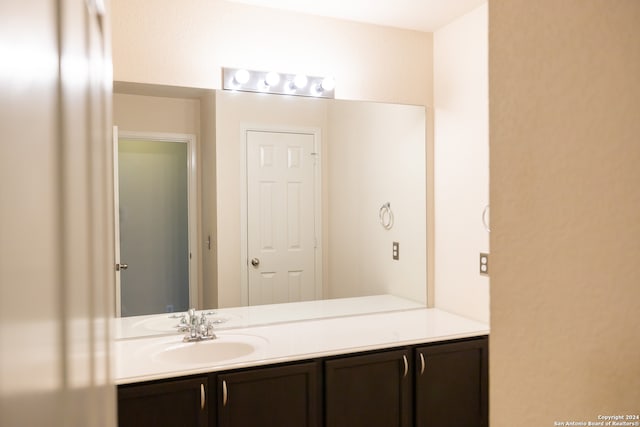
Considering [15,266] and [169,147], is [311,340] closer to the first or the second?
[169,147]

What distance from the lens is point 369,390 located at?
7.23 feet

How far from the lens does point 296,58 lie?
2.60m

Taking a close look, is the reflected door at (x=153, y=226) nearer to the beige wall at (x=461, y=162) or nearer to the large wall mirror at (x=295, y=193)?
the large wall mirror at (x=295, y=193)

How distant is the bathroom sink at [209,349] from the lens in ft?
7.11

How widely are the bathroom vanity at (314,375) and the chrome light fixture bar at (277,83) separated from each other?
4.02 ft

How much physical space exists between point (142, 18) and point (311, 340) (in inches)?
67.5

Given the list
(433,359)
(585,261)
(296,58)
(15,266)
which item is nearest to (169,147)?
(296,58)

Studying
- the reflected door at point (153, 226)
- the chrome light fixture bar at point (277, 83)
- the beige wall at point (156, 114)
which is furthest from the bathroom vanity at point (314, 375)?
the chrome light fixture bar at point (277, 83)

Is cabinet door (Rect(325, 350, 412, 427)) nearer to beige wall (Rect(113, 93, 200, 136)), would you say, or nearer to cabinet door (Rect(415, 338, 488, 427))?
cabinet door (Rect(415, 338, 488, 427))

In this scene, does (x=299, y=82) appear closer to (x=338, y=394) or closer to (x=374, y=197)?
(x=374, y=197)

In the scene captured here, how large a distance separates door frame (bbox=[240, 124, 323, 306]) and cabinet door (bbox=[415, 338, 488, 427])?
701 millimetres

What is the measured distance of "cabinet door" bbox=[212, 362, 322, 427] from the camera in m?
1.95

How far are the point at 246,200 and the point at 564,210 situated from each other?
6.36 feet

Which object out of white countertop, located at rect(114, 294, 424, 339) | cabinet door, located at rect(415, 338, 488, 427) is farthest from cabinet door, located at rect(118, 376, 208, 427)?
cabinet door, located at rect(415, 338, 488, 427)
